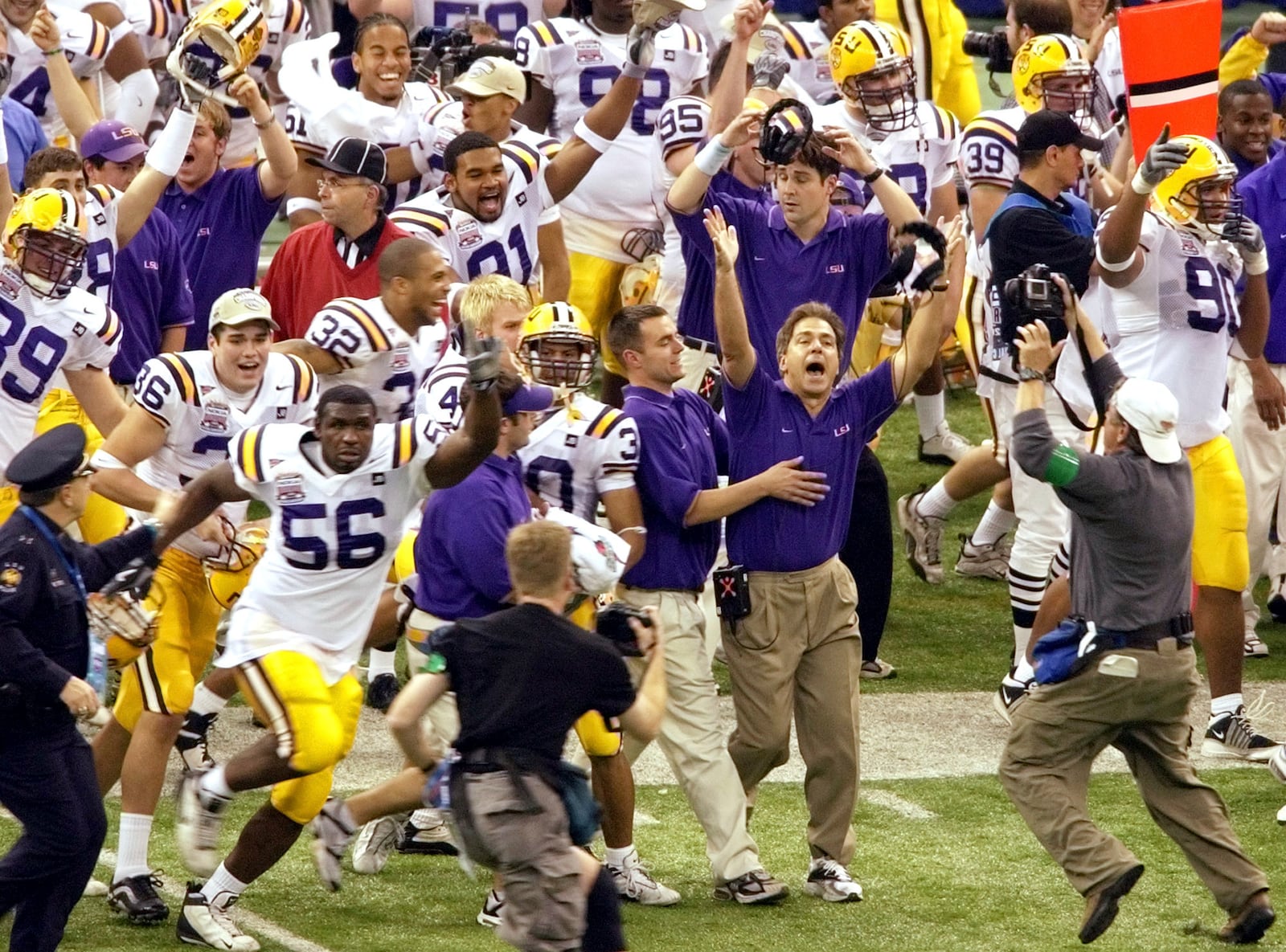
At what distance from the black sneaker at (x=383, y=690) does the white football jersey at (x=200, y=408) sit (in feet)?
4.07

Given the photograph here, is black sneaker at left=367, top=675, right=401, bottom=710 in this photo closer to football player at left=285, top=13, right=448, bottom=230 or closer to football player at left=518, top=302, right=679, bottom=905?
football player at left=518, top=302, right=679, bottom=905

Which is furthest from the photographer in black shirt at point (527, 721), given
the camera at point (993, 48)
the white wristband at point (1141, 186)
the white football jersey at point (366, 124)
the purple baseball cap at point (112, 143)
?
the camera at point (993, 48)

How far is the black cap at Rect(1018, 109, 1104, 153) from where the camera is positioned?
724 cm

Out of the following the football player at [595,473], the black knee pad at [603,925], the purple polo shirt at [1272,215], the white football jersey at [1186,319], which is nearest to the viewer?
the black knee pad at [603,925]

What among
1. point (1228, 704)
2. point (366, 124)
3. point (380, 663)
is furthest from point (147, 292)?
point (1228, 704)

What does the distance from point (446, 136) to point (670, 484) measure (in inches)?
107

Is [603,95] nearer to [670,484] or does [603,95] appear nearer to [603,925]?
[670,484]

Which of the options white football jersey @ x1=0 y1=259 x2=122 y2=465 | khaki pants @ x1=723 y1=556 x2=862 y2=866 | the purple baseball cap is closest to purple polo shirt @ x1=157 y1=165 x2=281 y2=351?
the purple baseball cap

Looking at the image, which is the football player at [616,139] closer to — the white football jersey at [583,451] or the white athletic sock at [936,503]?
the white athletic sock at [936,503]

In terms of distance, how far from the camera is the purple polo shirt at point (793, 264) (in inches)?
285

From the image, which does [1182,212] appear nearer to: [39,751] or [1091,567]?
[1091,567]

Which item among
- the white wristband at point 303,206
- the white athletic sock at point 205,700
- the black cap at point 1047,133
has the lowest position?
the white athletic sock at point 205,700

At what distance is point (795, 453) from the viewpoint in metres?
6.20

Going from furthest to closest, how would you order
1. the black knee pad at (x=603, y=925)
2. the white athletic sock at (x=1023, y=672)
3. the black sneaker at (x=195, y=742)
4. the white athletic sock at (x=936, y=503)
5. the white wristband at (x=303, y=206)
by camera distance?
the white athletic sock at (x=936, y=503), the white wristband at (x=303, y=206), the white athletic sock at (x=1023, y=672), the black sneaker at (x=195, y=742), the black knee pad at (x=603, y=925)
